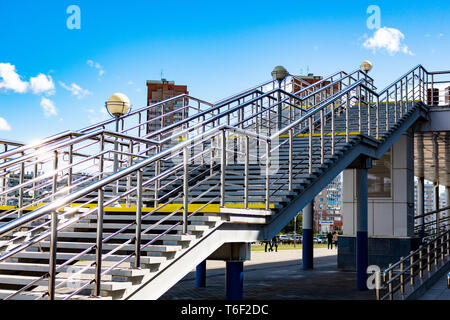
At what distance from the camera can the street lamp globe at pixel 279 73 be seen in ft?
50.2

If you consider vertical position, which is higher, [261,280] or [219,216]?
[219,216]

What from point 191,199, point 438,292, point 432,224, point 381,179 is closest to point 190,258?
point 191,199


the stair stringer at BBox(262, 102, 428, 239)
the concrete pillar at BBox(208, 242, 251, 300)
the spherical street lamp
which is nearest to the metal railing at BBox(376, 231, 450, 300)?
the stair stringer at BBox(262, 102, 428, 239)

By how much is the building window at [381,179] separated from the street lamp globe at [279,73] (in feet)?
13.7

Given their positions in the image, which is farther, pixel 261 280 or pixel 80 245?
A: pixel 261 280

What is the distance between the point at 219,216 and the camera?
6.84 metres

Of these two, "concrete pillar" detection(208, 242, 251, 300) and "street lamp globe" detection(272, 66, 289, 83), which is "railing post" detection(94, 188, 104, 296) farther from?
"street lamp globe" detection(272, 66, 289, 83)

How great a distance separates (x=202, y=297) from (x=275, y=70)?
7101mm

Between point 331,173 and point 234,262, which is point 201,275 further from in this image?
point 234,262

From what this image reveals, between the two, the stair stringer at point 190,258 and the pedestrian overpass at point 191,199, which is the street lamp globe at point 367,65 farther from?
the stair stringer at point 190,258

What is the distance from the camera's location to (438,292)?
11.3 metres

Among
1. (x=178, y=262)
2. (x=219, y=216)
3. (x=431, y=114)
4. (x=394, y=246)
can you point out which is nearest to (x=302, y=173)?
(x=219, y=216)

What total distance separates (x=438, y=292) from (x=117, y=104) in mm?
7651
